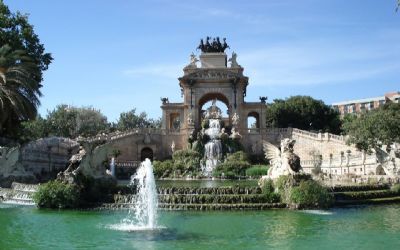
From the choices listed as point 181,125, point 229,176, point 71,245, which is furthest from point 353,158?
point 71,245

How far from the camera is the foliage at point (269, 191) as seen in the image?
22.6 meters

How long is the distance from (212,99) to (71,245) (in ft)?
187

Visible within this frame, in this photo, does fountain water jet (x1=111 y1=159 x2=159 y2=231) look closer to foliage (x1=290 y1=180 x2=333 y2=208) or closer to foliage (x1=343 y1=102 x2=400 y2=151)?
foliage (x1=290 y1=180 x2=333 y2=208)

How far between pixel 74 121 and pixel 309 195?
6056 centimetres

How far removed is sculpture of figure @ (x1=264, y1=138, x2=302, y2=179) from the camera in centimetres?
2323

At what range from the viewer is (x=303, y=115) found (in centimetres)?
8131

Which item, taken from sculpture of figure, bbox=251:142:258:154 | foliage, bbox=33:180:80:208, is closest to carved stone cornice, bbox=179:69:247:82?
sculpture of figure, bbox=251:142:258:154

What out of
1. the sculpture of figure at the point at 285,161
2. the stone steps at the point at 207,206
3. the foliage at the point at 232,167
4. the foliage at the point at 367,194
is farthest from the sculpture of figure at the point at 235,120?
the stone steps at the point at 207,206

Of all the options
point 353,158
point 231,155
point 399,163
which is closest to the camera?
point 399,163

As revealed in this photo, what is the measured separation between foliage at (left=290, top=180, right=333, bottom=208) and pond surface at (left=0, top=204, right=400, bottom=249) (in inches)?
29.7

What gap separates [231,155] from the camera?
177 feet

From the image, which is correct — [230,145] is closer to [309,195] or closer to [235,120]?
[235,120]

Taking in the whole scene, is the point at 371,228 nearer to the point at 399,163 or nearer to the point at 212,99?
the point at 399,163

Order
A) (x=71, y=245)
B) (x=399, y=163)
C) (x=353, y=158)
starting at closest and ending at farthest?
(x=71, y=245)
(x=399, y=163)
(x=353, y=158)
